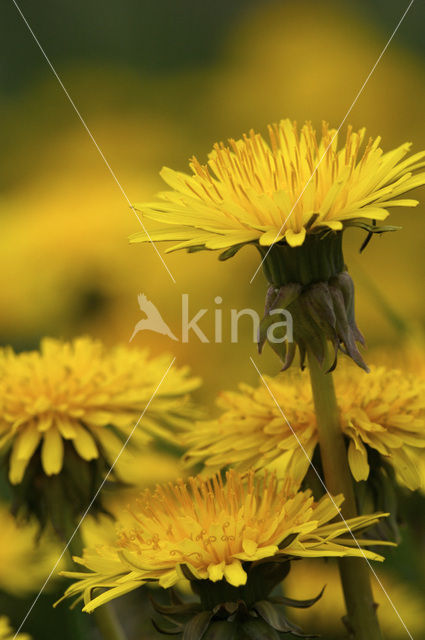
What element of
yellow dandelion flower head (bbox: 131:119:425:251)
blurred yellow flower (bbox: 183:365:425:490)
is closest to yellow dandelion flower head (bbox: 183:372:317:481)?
blurred yellow flower (bbox: 183:365:425:490)

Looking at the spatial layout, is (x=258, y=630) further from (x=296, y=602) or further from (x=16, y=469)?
(x=16, y=469)

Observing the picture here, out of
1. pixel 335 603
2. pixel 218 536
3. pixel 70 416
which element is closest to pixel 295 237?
pixel 218 536

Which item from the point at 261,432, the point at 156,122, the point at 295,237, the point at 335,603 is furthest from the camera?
the point at 156,122

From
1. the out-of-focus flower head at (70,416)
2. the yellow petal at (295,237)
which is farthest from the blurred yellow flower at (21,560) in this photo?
the yellow petal at (295,237)

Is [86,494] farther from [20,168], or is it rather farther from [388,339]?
A: [20,168]

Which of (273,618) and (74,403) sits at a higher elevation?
(74,403)

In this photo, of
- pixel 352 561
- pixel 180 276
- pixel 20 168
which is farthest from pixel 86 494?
pixel 20 168
